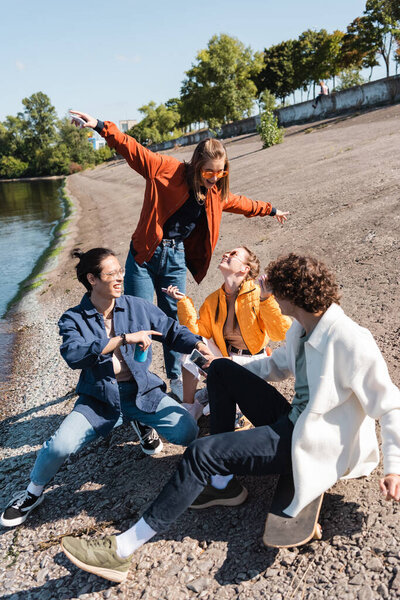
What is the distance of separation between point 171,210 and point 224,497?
7.98ft

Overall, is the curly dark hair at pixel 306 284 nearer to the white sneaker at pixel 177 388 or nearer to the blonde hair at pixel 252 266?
the blonde hair at pixel 252 266

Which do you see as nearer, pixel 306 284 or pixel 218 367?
pixel 306 284

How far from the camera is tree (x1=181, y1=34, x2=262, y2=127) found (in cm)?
6506

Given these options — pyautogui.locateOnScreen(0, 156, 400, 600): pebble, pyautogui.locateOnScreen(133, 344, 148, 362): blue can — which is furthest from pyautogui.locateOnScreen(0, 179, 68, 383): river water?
pyautogui.locateOnScreen(133, 344, 148, 362): blue can

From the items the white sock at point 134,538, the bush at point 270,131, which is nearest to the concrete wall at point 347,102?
the bush at point 270,131

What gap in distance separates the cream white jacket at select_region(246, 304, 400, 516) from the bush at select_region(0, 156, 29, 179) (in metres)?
111

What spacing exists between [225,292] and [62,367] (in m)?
3.43

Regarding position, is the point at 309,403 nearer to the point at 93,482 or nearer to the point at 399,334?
the point at 93,482

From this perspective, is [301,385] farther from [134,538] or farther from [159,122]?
[159,122]

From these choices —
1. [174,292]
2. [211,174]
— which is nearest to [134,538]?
[174,292]

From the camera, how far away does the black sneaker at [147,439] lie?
13.7ft

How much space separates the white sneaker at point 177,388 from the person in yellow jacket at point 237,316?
61cm

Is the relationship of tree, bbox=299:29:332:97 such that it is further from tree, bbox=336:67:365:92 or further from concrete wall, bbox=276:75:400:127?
concrete wall, bbox=276:75:400:127

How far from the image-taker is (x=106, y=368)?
3646mm
